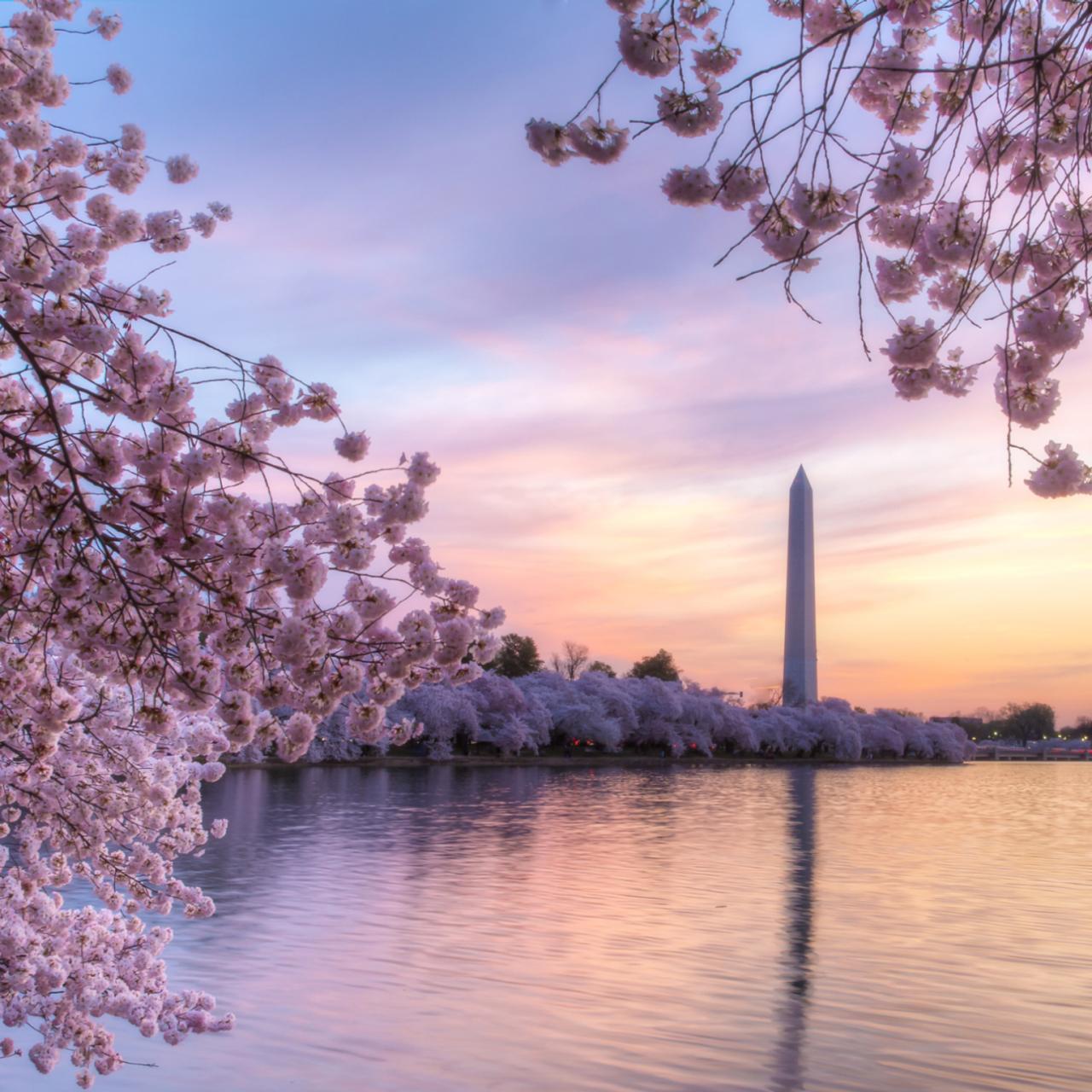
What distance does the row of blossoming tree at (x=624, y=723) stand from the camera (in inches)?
2322

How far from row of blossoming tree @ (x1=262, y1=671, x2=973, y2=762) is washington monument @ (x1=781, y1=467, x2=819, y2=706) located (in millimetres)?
5840

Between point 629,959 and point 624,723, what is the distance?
56816 millimetres

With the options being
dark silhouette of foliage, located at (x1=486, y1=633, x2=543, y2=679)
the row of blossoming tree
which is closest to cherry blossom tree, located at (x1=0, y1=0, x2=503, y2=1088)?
the row of blossoming tree

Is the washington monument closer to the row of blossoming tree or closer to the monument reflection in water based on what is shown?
the row of blossoming tree

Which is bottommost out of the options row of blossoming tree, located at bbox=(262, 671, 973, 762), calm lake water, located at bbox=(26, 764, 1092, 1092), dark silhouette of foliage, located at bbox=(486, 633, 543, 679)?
calm lake water, located at bbox=(26, 764, 1092, 1092)

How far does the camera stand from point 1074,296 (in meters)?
4.26

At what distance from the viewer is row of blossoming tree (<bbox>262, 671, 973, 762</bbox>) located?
2322 inches

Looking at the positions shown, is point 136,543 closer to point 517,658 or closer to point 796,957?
point 796,957

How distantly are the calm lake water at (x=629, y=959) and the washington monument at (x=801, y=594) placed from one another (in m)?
39.0

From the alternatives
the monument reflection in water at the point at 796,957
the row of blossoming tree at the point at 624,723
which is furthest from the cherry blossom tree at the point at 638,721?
the monument reflection in water at the point at 796,957

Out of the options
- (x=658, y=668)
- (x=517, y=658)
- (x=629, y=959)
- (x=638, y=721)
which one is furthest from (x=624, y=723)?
(x=629, y=959)

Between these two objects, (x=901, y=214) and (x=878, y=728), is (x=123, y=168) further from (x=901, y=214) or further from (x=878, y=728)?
(x=878, y=728)

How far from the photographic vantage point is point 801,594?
231 feet

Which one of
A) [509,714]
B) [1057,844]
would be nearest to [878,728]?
[509,714]
